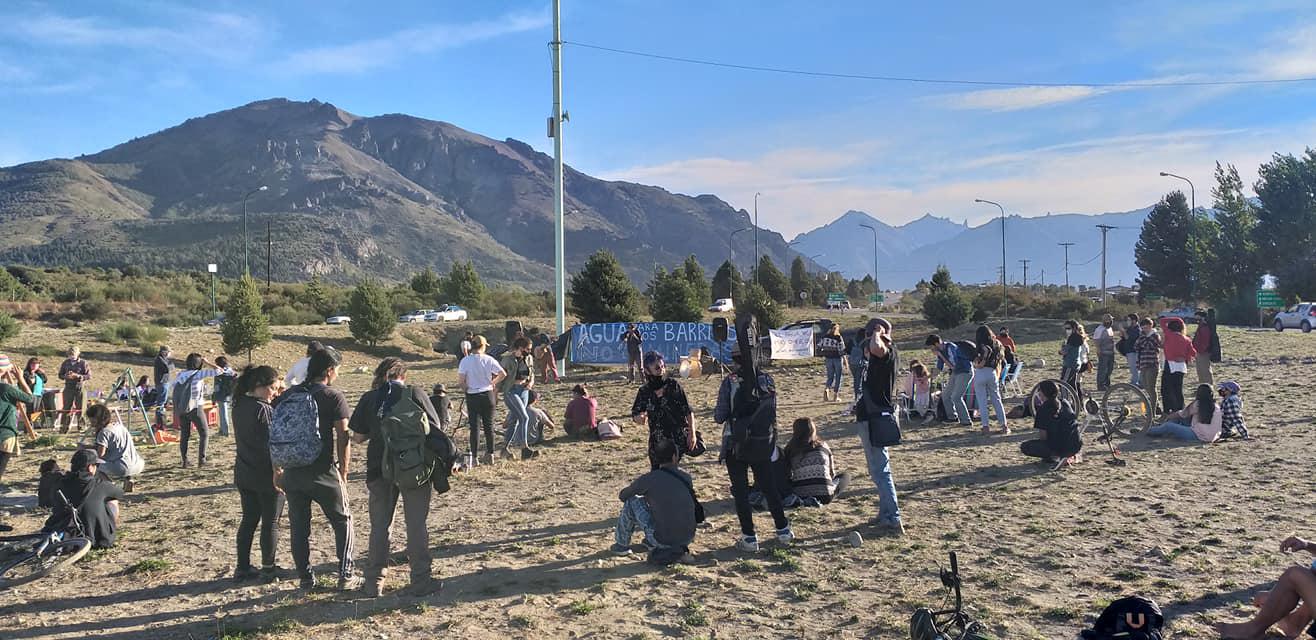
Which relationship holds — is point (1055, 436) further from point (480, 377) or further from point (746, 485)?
point (480, 377)

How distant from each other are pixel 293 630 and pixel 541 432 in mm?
7498

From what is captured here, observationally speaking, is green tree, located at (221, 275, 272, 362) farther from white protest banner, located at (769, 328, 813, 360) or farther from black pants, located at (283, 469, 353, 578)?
black pants, located at (283, 469, 353, 578)

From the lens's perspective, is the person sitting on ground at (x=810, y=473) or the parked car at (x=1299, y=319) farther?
the parked car at (x=1299, y=319)

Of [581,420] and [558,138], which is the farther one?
[558,138]

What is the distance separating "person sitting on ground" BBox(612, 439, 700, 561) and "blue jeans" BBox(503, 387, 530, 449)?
4.58m

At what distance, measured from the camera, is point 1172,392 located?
12.7m

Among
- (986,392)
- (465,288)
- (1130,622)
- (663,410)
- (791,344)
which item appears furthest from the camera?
(465,288)

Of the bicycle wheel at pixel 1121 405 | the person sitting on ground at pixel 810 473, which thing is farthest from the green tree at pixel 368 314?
the person sitting on ground at pixel 810 473

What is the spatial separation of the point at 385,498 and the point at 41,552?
328 cm

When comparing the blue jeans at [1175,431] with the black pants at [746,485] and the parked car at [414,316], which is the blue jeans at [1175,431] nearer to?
the black pants at [746,485]

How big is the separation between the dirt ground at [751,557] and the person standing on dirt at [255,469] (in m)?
0.27

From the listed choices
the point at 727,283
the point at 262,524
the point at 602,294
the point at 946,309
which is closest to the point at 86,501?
the point at 262,524

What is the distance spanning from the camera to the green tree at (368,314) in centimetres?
3859

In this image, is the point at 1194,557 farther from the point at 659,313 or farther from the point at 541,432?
the point at 659,313
